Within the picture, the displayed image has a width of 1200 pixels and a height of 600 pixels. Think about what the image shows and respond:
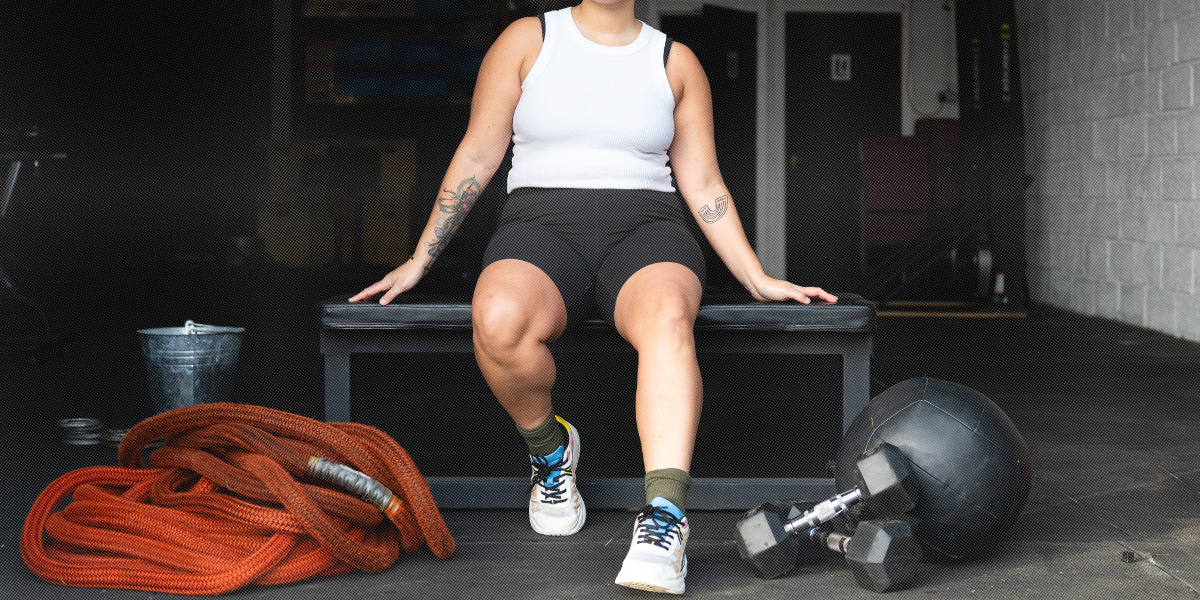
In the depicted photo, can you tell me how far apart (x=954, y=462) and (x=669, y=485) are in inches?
17.2

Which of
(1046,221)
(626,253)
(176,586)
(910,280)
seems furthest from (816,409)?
(1046,221)

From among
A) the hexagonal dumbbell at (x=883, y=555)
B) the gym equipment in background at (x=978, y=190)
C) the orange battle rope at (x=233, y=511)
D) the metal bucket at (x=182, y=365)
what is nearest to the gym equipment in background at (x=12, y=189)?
the metal bucket at (x=182, y=365)

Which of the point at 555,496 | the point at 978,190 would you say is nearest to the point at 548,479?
the point at 555,496

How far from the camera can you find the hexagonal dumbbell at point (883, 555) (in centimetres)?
159

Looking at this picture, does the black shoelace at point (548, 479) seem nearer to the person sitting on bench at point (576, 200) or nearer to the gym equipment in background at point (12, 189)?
the person sitting on bench at point (576, 200)

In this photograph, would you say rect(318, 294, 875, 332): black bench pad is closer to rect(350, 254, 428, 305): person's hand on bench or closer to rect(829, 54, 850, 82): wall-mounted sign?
rect(350, 254, 428, 305): person's hand on bench

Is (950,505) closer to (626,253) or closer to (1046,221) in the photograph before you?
(626,253)

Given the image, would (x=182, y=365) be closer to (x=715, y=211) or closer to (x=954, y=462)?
(x=715, y=211)

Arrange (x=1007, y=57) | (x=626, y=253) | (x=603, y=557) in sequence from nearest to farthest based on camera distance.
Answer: (x=603, y=557) → (x=626, y=253) → (x=1007, y=57)

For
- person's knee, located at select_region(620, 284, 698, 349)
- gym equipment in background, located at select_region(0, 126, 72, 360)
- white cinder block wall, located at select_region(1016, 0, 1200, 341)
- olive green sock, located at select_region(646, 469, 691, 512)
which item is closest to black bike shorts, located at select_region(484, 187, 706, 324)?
person's knee, located at select_region(620, 284, 698, 349)

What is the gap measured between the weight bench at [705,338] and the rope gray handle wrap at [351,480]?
0.31 meters

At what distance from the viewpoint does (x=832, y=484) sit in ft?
6.70

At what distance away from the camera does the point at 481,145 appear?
2.06 meters

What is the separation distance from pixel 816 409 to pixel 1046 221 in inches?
144
